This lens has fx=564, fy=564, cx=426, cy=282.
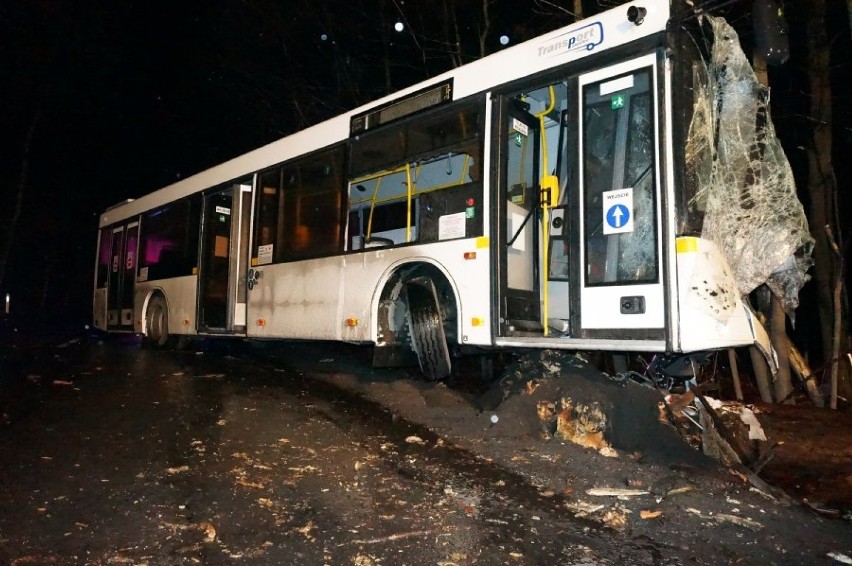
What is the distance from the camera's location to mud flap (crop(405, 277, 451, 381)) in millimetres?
5770

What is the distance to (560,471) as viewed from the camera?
4012 mm

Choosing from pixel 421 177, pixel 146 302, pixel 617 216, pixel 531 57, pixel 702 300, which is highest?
pixel 531 57

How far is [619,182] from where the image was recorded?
14.7 ft

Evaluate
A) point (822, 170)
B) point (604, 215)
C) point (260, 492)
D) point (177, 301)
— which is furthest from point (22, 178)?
point (822, 170)

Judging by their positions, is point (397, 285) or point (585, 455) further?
point (397, 285)

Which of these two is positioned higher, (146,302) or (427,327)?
(146,302)

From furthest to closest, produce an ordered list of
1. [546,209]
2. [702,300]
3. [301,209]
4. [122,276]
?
[122,276] → [301,209] → [546,209] → [702,300]

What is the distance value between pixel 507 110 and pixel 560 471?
322 centimetres

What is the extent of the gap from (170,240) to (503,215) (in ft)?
25.4

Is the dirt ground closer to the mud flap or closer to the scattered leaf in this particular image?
the scattered leaf

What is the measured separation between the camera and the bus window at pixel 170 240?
987 cm

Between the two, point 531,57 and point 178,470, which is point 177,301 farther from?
point 531,57

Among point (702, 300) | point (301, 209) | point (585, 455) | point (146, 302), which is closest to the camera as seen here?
point (702, 300)

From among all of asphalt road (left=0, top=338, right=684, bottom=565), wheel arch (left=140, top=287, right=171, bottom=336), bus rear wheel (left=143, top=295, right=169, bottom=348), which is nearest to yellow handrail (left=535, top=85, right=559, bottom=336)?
asphalt road (left=0, top=338, right=684, bottom=565)
